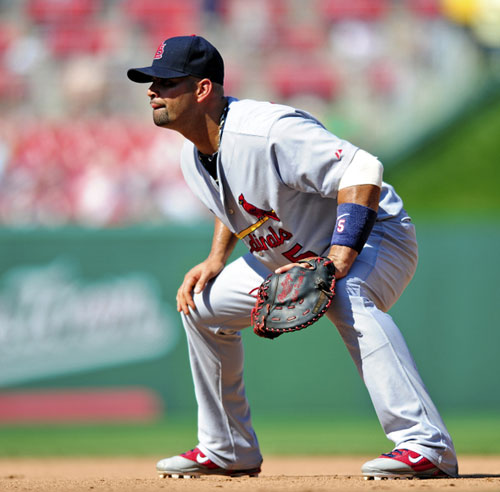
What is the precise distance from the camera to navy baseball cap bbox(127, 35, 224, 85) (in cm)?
294

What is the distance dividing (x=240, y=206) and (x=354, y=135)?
7880mm

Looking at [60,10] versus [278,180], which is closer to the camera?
[278,180]

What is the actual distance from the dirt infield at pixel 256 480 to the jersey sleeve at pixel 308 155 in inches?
36.9

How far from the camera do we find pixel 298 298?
267cm

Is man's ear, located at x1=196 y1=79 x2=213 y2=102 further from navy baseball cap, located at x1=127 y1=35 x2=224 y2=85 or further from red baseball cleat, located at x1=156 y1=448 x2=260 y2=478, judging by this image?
red baseball cleat, located at x1=156 y1=448 x2=260 y2=478

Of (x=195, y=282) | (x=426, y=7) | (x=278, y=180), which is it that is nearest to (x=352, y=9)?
(x=426, y=7)

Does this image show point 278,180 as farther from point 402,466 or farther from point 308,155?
point 402,466

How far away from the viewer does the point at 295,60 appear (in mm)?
11516

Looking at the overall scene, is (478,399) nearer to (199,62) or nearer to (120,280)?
(120,280)

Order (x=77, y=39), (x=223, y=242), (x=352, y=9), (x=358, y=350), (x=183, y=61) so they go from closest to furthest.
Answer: (x=358, y=350)
(x=183, y=61)
(x=223, y=242)
(x=77, y=39)
(x=352, y=9)

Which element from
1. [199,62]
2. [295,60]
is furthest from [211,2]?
[199,62]

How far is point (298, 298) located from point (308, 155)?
46 cm

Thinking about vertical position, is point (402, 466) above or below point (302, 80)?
below

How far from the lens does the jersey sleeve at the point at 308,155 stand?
2.71 metres
